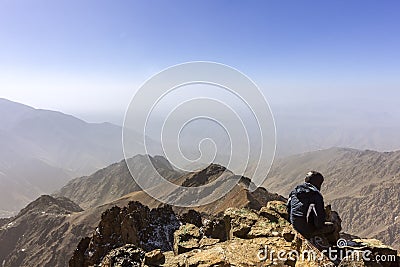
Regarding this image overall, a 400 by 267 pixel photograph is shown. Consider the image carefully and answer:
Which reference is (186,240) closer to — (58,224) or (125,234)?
(125,234)

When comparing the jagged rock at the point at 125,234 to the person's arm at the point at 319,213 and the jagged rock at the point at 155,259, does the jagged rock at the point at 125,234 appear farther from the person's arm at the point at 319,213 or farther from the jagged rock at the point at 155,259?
the person's arm at the point at 319,213

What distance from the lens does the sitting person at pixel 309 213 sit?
22.9 feet

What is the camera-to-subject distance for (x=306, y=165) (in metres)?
165

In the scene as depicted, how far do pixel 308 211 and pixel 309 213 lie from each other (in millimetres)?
49

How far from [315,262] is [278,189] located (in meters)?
134

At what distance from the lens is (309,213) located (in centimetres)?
698

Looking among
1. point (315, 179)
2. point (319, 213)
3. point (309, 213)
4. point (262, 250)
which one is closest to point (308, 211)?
point (309, 213)

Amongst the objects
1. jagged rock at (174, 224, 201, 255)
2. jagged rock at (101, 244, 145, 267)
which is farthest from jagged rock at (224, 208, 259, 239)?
jagged rock at (101, 244, 145, 267)

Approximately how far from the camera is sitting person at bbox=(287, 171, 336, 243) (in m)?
6.97

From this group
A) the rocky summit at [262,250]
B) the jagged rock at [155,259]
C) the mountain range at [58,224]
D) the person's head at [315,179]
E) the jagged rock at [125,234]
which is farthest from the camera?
the mountain range at [58,224]

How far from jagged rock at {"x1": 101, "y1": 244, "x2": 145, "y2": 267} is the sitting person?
4.58 meters

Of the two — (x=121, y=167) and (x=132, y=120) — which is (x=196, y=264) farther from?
(x=121, y=167)

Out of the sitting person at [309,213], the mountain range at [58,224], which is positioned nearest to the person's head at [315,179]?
the sitting person at [309,213]

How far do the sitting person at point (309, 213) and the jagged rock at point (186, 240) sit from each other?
12.3 feet
